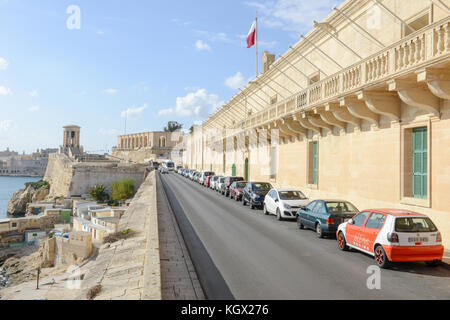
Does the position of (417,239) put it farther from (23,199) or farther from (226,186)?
(23,199)

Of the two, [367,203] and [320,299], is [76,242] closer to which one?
[367,203]

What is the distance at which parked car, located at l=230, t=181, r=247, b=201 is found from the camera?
79.7ft

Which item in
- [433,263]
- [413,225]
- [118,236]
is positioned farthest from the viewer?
Answer: [118,236]

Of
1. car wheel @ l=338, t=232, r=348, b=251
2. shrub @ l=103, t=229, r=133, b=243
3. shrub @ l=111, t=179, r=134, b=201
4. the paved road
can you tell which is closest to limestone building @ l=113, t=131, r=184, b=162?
shrub @ l=111, t=179, r=134, b=201

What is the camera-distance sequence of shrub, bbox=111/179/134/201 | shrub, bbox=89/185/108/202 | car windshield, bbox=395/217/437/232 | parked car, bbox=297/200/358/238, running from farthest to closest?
1. shrub, bbox=89/185/108/202
2. shrub, bbox=111/179/134/201
3. parked car, bbox=297/200/358/238
4. car windshield, bbox=395/217/437/232

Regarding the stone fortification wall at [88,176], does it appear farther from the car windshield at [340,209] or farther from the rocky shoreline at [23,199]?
the car windshield at [340,209]

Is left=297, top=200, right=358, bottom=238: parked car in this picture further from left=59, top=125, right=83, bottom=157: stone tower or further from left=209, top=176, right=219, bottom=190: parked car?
left=59, top=125, right=83, bottom=157: stone tower

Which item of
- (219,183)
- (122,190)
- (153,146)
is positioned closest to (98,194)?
(122,190)

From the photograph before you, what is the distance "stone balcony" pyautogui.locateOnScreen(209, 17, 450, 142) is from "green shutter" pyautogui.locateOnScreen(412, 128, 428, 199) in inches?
43.6

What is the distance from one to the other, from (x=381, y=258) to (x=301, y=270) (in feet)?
6.73

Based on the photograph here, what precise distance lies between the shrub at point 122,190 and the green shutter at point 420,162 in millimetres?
50814

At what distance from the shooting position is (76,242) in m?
25.1

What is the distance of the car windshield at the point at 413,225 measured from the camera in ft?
25.8

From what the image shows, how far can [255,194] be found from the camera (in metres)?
20.0
